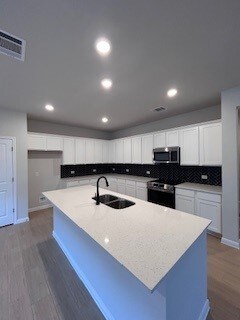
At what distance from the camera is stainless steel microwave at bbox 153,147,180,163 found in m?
3.68

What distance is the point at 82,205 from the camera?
203 centimetres

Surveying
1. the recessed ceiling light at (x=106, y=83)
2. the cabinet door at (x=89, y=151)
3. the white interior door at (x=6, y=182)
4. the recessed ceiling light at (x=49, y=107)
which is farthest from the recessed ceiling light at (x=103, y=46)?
the cabinet door at (x=89, y=151)

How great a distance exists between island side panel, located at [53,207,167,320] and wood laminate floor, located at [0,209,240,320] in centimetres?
13

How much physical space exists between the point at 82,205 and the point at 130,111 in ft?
8.51

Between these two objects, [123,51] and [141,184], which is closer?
[123,51]

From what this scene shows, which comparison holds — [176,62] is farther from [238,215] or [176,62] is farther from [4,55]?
[238,215]

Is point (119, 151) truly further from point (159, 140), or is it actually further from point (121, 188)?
point (159, 140)

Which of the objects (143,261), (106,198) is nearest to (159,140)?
(106,198)

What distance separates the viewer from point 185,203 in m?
3.26

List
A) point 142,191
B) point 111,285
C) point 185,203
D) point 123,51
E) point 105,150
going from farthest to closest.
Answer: point 105,150
point 142,191
point 185,203
point 123,51
point 111,285

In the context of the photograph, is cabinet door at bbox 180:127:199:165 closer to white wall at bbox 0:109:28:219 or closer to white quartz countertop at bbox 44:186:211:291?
white quartz countertop at bbox 44:186:211:291

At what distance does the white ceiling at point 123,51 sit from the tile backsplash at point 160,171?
1.64 m

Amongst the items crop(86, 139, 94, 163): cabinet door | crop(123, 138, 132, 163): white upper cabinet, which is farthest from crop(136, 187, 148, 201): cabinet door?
crop(86, 139, 94, 163): cabinet door

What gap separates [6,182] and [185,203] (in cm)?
405
